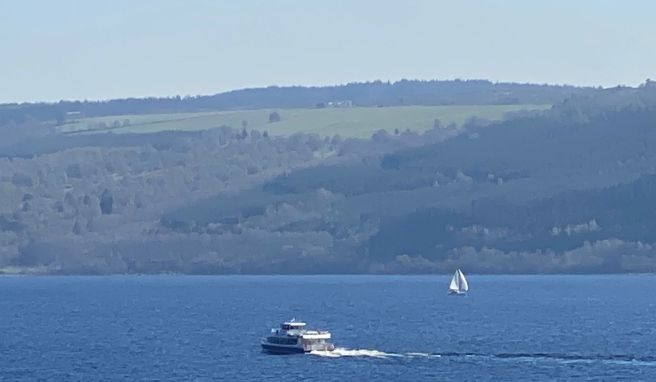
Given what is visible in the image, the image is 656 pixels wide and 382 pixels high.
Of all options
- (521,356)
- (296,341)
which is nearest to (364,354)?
(296,341)

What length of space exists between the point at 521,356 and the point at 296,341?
18262mm

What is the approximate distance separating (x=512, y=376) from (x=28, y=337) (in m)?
63.1

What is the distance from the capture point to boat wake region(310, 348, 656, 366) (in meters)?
154

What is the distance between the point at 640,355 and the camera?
522 feet

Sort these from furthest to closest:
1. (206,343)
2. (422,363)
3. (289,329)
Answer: (206,343) < (289,329) < (422,363)

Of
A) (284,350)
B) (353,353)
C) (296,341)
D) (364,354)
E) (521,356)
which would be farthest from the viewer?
(284,350)

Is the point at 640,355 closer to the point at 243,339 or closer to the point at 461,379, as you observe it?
the point at 461,379

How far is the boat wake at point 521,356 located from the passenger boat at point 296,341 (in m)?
0.67

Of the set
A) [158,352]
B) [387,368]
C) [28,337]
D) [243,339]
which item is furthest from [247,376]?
[28,337]

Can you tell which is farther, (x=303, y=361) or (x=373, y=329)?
(x=373, y=329)

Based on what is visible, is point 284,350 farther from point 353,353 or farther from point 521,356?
point 521,356

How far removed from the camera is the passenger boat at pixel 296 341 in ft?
536

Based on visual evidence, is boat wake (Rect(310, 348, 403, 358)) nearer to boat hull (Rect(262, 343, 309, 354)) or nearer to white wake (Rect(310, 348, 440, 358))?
white wake (Rect(310, 348, 440, 358))

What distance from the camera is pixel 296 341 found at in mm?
163750
